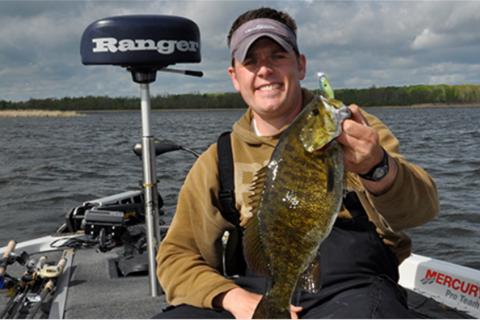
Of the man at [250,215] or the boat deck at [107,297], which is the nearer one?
the man at [250,215]

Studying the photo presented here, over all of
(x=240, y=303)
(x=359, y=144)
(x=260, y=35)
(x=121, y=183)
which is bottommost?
(x=121, y=183)

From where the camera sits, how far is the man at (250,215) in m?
2.69

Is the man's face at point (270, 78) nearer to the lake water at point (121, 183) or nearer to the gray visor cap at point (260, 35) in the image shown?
the gray visor cap at point (260, 35)

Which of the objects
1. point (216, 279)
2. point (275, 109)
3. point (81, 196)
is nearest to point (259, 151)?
point (275, 109)

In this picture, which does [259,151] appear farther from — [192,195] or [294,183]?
[294,183]

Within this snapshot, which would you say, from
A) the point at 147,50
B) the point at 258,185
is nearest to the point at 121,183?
the point at 147,50

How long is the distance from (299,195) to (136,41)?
263 cm

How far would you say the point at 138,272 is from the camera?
5.61 m

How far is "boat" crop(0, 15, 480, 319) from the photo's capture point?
4.53 metres

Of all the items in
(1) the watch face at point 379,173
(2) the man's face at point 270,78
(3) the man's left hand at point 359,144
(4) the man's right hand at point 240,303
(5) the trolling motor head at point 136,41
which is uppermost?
(5) the trolling motor head at point 136,41

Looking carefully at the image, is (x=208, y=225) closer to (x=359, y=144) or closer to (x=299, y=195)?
(x=299, y=195)

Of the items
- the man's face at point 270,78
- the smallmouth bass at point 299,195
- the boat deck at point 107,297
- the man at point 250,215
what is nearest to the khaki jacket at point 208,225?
the man at point 250,215

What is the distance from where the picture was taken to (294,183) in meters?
2.40

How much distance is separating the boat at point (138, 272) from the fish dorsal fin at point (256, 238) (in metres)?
2.14
